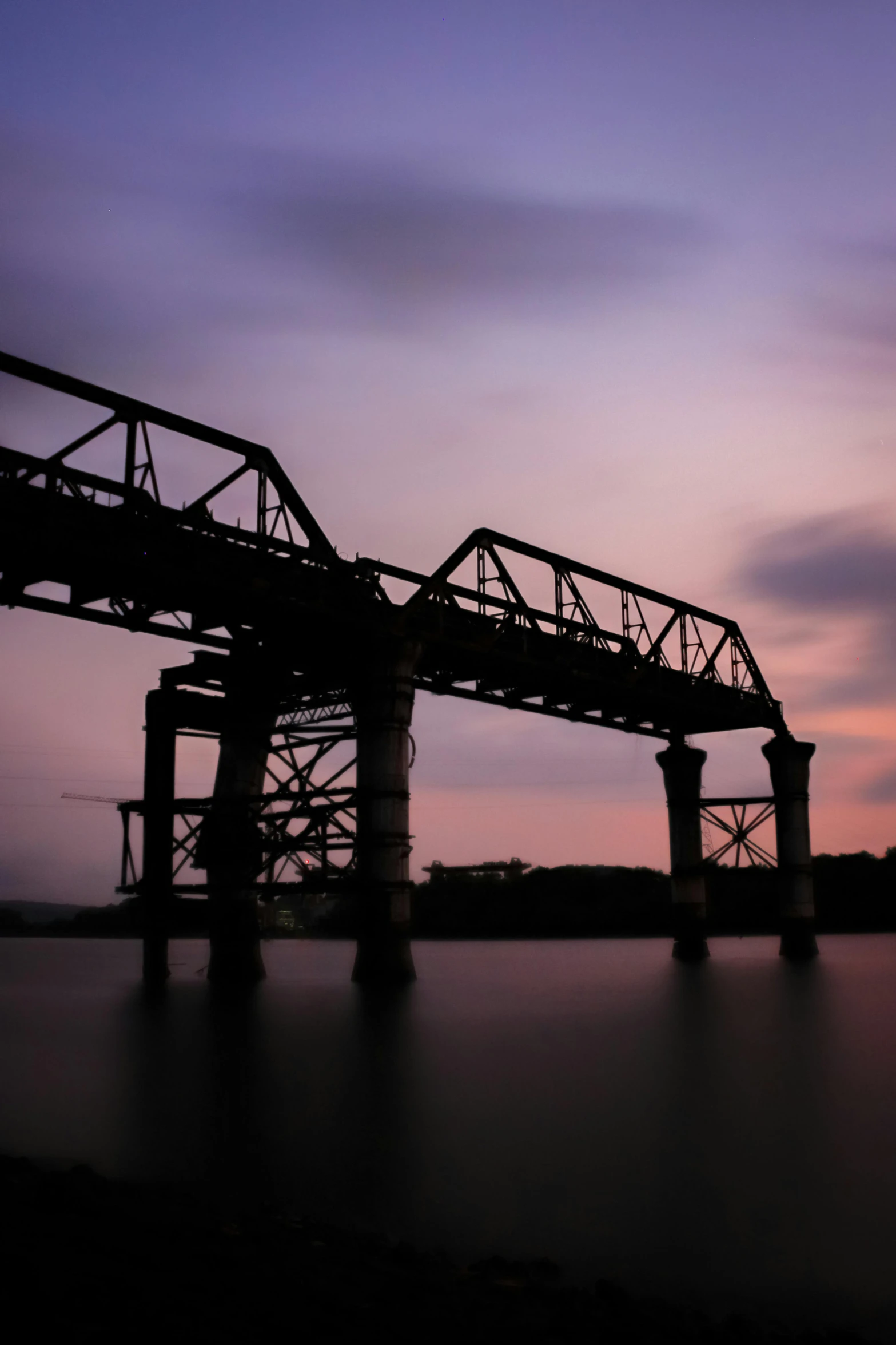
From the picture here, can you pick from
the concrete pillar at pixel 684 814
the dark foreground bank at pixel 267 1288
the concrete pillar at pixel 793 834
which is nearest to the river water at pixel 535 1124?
the dark foreground bank at pixel 267 1288

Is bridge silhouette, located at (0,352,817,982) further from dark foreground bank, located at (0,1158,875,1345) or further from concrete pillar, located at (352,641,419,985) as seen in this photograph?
dark foreground bank, located at (0,1158,875,1345)

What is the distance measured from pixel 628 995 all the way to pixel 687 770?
1292 centimetres

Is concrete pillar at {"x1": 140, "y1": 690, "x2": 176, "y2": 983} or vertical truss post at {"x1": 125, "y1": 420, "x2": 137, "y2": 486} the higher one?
vertical truss post at {"x1": 125, "y1": 420, "x2": 137, "y2": 486}

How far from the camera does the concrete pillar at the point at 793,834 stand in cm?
5278

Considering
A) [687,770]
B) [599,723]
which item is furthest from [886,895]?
[599,723]

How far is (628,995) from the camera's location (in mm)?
46219

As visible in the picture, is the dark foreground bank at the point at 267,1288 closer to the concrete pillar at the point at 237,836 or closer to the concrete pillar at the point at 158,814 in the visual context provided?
the concrete pillar at the point at 237,836

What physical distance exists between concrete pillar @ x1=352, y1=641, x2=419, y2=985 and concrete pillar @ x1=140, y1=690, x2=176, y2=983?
7.57m

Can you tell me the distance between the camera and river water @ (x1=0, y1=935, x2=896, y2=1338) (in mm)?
11359

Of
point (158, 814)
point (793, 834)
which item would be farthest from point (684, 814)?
Answer: point (158, 814)

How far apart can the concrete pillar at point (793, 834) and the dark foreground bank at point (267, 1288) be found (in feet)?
147

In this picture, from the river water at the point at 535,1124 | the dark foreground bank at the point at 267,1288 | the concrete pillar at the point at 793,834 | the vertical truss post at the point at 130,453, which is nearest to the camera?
the dark foreground bank at the point at 267,1288

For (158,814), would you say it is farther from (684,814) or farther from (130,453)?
(684,814)

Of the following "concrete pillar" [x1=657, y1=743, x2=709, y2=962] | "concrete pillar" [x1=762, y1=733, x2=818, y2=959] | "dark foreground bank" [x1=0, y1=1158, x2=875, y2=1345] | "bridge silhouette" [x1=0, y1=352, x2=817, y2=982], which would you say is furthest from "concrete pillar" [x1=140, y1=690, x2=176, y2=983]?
"concrete pillar" [x1=762, y1=733, x2=818, y2=959]
